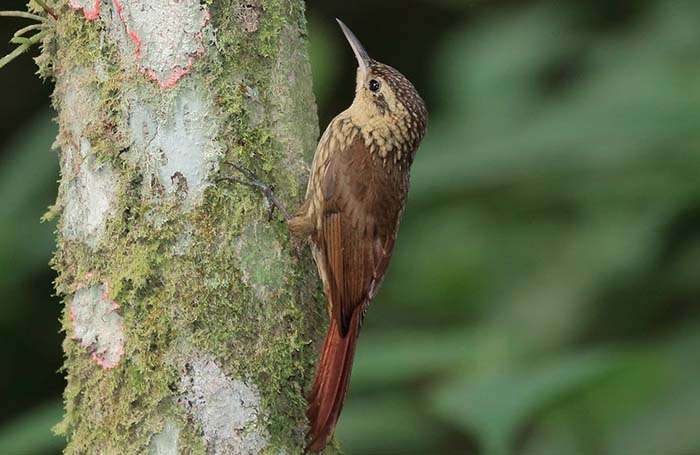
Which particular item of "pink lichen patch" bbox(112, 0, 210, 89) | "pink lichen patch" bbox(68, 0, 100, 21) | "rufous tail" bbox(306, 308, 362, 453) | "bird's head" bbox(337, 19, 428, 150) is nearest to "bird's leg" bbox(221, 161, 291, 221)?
"pink lichen patch" bbox(112, 0, 210, 89)

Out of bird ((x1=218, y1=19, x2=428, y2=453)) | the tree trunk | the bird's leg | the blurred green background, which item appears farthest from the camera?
the blurred green background

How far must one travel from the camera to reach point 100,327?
246 centimetres

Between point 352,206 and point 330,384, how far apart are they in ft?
2.58

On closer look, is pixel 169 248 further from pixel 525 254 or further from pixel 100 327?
pixel 525 254

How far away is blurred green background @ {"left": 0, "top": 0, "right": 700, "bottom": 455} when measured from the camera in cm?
345

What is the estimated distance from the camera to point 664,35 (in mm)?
4555

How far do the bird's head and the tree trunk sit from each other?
103 cm

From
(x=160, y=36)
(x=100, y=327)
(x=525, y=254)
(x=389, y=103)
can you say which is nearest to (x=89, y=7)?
(x=160, y=36)

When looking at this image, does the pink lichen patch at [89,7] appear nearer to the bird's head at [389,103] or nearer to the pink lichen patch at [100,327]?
the pink lichen patch at [100,327]

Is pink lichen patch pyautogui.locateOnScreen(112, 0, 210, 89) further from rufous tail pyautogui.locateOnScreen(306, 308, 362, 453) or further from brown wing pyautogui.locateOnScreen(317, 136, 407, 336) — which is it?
rufous tail pyautogui.locateOnScreen(306, 308, 362, 453)

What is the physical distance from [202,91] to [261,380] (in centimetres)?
66

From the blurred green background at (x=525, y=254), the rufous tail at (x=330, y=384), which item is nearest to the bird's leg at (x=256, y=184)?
the rufous tail at (x=330, y=384)

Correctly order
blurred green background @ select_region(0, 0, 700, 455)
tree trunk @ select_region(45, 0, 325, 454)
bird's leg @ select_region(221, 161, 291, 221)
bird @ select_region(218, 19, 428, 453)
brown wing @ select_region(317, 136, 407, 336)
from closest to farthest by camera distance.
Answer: tree trunk @ select_region(45, 0, 325, 454)
bird's leg @ select_region(221, 161, 291, 221)
bird @ select_region(218, 19, 428, 453)
brown wing @ select_region(317, 136, 407, 336)
blurred green background @ select_region(0, 0, 700, 455)

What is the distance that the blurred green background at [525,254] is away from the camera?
345 centimetres
